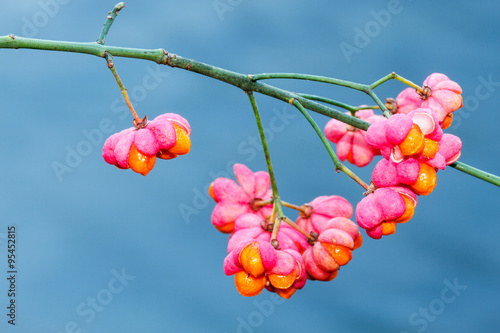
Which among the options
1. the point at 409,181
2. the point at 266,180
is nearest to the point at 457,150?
the point at 409,181

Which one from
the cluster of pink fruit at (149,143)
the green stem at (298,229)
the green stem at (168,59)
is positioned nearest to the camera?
the green stem at (168,59)

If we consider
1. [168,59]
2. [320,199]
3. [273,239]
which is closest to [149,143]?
[168,59]

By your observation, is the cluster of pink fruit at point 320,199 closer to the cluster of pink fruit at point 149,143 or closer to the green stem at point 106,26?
the cluster of pink fruit at point 149,143

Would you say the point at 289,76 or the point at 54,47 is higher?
the point at 289,76

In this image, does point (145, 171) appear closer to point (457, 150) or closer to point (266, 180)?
point (266, 180)

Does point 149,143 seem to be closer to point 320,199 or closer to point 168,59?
point 168,59

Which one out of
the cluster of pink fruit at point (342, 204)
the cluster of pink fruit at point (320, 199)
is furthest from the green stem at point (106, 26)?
the cluster of pink fruit at point (342, 204)
